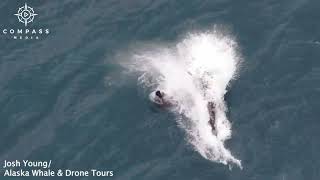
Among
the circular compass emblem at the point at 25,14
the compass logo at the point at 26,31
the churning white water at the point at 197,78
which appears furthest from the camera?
the circular compass emblem at the point at 25,14

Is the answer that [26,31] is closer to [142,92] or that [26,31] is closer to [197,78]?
[142,92]

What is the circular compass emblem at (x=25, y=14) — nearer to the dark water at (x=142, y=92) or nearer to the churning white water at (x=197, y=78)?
the dark water at (x=142, y=92)

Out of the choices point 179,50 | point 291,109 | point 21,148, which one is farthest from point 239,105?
point 21,148

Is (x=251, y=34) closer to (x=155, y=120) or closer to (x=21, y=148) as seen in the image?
(x=155, y=120)

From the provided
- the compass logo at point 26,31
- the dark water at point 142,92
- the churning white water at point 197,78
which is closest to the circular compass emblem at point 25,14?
the compass logo at point 26,31

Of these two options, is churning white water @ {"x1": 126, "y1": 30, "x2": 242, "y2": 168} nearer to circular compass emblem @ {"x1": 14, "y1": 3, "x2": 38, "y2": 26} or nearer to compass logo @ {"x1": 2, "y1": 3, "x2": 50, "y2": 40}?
compass logo @ {"x1": 2, "y1": 3, "x2": 50, "y2": 40}

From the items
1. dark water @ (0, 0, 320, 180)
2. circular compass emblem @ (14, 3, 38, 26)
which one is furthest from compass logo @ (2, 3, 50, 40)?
dark water @ (0, 0, 320, 180)
